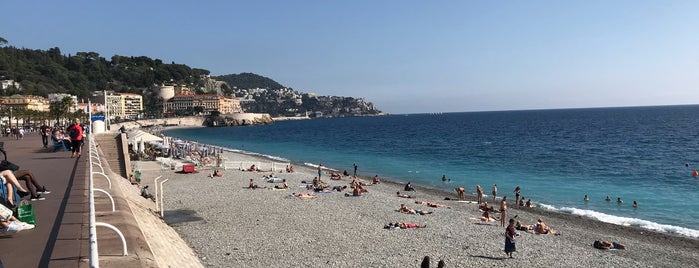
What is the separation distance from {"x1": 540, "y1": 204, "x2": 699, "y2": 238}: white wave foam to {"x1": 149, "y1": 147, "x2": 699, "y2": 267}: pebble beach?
75cm

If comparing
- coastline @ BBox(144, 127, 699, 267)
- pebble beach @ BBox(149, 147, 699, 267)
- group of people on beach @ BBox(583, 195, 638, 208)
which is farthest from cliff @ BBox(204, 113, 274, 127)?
group of people on beach @ BBox(583, 195, 638, 208)

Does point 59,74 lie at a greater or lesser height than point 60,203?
greater

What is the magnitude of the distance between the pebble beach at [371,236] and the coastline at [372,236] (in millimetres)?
31

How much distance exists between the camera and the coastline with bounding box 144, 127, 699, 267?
1273 cm

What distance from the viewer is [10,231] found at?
627cm

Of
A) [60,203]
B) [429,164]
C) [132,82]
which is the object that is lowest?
[429,164]

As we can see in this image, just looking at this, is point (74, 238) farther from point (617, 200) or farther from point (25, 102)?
point (25, 102)

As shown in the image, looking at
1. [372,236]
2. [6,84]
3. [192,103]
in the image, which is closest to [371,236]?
[372,236]

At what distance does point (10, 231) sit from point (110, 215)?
1.35 meters

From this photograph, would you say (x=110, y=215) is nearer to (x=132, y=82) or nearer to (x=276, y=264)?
(x=276, y=264)

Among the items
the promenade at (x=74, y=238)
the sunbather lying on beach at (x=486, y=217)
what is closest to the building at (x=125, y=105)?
the sunbather lying on beach at (x=486, y=217)

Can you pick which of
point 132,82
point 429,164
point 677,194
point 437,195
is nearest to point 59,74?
point 132,82

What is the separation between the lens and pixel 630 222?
1927cm

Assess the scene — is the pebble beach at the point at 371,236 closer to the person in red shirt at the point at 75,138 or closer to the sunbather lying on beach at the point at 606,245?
the sunbather lying on beach at the point at 606,245
